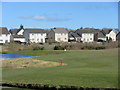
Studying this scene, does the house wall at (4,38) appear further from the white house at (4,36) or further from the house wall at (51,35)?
the house wall at (51,35)

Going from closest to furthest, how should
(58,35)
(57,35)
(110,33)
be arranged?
(58,35), (57,35), (110,33)

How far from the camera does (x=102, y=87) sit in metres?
20.2

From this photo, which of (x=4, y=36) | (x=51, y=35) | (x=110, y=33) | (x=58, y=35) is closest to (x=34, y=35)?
(x=51, y=35)

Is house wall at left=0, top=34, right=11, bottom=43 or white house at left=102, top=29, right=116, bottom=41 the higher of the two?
white house at left=102, top=29, right=116, bottom=41

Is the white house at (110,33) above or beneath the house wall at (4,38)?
above

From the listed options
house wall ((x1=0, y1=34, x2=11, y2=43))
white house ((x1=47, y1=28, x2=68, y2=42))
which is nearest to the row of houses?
white house ((x1=47, y1=28, x2=68, y2=42))

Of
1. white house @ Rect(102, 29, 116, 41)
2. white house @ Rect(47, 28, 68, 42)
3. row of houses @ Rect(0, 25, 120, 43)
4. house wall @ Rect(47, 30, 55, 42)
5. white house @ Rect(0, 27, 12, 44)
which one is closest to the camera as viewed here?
white house @ Rect(0, 27, 12, 44)

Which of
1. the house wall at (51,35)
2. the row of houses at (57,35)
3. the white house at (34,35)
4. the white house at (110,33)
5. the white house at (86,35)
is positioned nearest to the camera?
the row of houses at (57,35)

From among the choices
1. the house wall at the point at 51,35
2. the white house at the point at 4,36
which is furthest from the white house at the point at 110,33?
the white house at the point at 4,36

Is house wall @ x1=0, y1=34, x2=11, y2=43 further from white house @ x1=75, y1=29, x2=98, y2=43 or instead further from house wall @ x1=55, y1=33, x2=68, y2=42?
white house @ x1=75, y1=29, x2=98, y2=43

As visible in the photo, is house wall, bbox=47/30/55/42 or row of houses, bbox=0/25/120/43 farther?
house wall, bbox=47/30/55/42

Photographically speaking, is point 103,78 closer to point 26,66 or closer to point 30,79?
point 30,79

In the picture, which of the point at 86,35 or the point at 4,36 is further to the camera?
the point at 86,35

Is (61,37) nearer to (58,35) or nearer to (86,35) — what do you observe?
(58,35)
